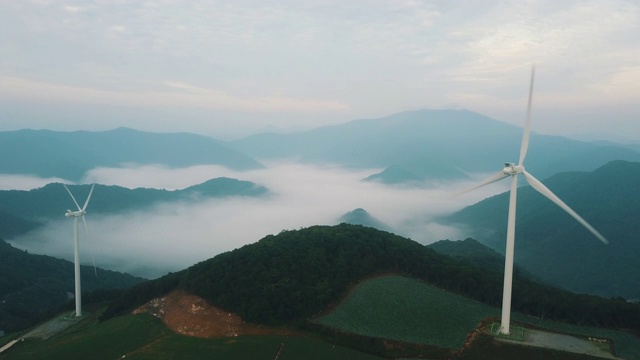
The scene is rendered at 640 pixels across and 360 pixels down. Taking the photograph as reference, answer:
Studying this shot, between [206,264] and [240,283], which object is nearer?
[240,283]

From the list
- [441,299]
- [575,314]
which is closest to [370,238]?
[441,299]

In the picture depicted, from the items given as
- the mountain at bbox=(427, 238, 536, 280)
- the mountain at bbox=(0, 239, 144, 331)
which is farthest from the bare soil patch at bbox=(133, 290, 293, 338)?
the mountain at bbox=(427, 238, 536, 280)

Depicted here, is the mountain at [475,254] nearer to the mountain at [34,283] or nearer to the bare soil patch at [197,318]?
the bare soil patch at [197,318]

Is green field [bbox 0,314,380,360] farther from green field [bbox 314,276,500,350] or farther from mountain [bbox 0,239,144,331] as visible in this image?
mountain [bbox 0,239,144,331]

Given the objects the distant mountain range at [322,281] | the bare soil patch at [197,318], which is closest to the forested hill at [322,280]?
the distant mountain range at [322,281]

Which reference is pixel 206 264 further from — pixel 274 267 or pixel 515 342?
pixel 515 342
